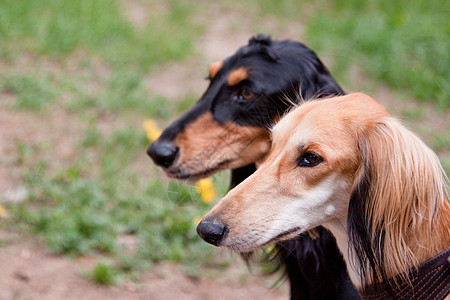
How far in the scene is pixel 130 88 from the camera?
6387 millimetres

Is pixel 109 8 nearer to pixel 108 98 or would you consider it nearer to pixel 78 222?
pixel 108 98

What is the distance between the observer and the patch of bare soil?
153 inches

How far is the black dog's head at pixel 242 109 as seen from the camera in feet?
10.8

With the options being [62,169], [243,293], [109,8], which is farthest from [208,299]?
[109,8]

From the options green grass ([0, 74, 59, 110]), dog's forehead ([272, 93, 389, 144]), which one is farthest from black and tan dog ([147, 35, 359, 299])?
green grass ([0, 74, 59, 110])

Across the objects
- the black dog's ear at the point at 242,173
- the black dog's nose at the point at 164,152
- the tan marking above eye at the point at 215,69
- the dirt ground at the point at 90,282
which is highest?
the tan marking above eye at the point at 215,69

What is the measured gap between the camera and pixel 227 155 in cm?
336

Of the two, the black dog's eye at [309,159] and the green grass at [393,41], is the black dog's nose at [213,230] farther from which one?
the green grass at [393,41]

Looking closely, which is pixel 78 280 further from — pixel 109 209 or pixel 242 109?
pixel 242 109

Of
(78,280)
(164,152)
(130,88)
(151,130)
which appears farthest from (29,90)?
(164,152)

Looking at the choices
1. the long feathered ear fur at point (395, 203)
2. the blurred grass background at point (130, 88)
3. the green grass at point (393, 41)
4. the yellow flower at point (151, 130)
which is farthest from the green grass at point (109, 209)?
the green grass at point (393, 41)

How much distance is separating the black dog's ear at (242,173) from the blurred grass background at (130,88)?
0.62 m

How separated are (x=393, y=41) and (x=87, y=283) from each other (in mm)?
4875

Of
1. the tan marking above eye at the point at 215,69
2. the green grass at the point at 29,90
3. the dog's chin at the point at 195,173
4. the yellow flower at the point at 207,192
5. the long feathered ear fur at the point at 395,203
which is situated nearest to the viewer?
the long feathered ear fur at the point at 395,203
